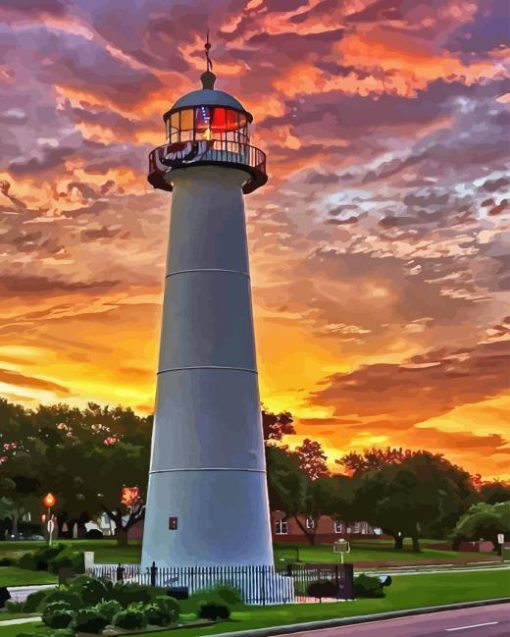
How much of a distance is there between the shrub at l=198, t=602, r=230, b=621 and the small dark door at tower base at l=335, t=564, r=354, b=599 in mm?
8182

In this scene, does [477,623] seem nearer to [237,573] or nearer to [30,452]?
[237,573]

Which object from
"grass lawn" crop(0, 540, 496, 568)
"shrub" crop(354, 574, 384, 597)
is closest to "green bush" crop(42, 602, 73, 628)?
"shrub" crop(354, 574, 384, 597)

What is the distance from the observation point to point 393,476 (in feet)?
341

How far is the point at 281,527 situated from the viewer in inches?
5374

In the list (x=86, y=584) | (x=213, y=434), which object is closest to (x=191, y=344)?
(x=213, y=434)

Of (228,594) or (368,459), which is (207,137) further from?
(368,459)

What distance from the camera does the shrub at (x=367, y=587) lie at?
34.7 metres

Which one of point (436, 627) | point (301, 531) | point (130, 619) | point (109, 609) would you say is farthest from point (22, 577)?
point (301, 531)

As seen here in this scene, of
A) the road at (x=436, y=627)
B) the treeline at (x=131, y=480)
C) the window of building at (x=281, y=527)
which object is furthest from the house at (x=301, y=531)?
the road at (x=436, y=627)

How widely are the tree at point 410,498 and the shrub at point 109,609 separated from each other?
79.8 m

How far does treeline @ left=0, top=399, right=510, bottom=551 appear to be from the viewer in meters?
81.2

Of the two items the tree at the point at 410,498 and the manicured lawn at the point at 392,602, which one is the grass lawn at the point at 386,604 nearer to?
the manicured lawn at the point at 392,602

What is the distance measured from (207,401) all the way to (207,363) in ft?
4.05

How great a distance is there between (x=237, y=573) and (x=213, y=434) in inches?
173
